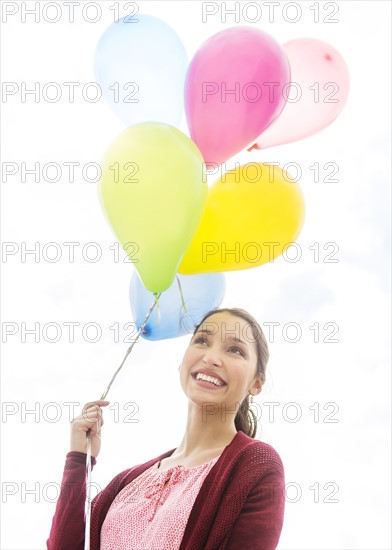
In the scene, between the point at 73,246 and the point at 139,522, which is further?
the point at 73,246

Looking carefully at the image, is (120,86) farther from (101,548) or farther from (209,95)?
(101,548)

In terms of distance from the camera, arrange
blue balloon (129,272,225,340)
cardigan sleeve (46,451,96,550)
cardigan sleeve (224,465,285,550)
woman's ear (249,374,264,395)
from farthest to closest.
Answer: blue balloon (129,272,225,340), woman's ear (249,374,264,395), cardigan sleeve (46,451,96,550), cardigan sleeve (224,465,285,550)

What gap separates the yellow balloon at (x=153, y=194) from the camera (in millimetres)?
1755

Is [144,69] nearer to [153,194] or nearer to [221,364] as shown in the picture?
[153,194]

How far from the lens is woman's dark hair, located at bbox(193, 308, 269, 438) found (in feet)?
6.27

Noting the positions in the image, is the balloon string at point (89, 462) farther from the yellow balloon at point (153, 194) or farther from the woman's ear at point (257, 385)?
the woman's ear at point (257, 385)

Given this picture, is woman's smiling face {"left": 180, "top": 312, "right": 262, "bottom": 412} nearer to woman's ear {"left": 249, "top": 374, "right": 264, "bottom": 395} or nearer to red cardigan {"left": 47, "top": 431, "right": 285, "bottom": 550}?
woman's ear {"left": 249, "top": 374, "right": 264, "bottom": 395}

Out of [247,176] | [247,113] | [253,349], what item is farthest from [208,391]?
[247,113]

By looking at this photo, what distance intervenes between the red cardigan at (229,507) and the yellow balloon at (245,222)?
557 millimetres

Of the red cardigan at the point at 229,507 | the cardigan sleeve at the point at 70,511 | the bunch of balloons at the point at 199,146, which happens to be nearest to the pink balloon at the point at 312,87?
the bunch of balloons at the point at 199,146

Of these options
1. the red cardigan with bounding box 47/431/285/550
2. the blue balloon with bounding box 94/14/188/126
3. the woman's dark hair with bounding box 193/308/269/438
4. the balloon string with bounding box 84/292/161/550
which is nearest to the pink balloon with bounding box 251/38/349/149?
the blue balloon with bounding box 94/14/188/126

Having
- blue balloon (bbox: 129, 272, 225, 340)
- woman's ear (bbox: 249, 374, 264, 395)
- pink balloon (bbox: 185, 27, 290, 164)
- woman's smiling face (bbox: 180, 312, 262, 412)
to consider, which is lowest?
woman's ear (bbox: 249, 374, 264, 395)

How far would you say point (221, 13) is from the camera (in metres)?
2.86

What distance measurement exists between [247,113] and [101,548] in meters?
1.27
